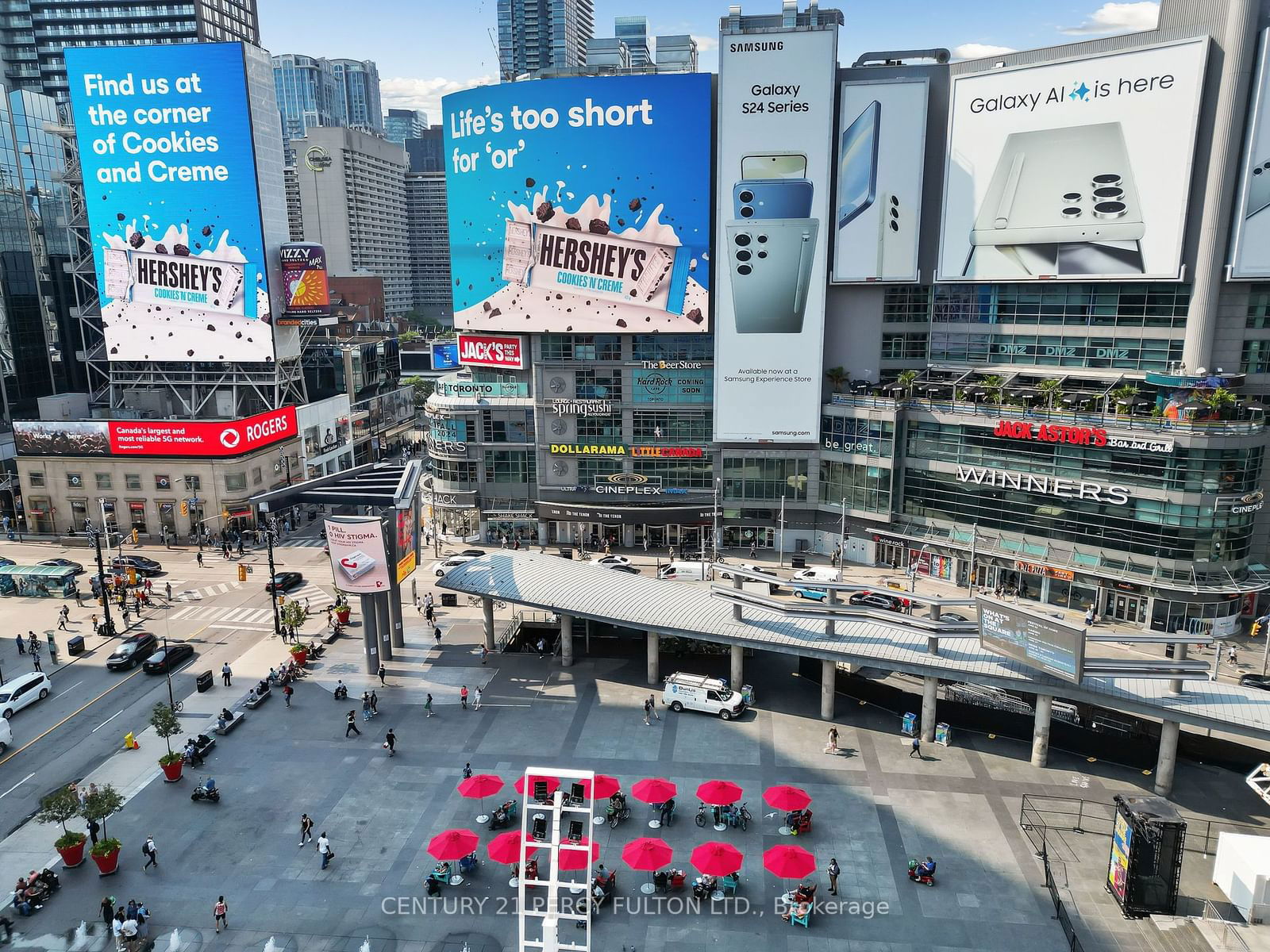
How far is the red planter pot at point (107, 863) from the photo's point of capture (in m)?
35.0

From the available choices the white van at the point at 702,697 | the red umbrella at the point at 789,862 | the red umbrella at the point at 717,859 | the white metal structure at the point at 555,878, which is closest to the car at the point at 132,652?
the white metal structure at the point at 555,878

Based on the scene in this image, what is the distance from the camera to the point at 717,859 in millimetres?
32281

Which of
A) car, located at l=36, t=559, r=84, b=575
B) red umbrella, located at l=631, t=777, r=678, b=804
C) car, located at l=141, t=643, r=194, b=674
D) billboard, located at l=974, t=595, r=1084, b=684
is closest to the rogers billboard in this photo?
car, located at l=141, t=643, r=194, b=674

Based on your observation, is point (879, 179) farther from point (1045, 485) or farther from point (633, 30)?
point (633, 30)

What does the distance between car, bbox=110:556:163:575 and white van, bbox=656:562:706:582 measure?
44.6m

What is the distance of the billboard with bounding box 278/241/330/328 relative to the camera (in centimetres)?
9025

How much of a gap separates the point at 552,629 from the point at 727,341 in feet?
99.8

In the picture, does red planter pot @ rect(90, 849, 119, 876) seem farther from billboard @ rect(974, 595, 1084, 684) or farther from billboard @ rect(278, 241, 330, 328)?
billboard @ rect(278, 241, 330, 328)

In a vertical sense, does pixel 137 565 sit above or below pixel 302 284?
below

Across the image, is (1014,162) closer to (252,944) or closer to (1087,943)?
(1087,943)

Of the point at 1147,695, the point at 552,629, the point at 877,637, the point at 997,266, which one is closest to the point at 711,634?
the point at 877,637

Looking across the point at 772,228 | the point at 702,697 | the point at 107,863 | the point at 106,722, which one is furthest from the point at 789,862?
the point at 772,228

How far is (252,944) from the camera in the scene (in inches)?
1244

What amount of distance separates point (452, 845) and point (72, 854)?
16.9 meters
